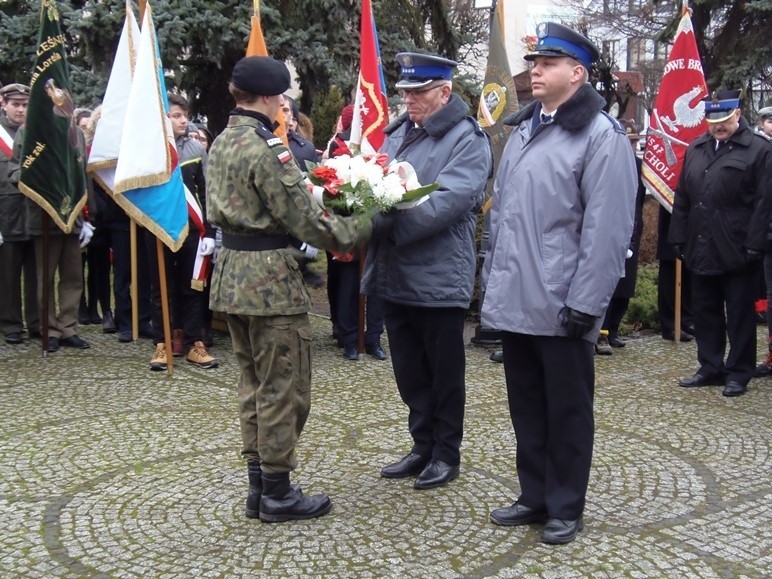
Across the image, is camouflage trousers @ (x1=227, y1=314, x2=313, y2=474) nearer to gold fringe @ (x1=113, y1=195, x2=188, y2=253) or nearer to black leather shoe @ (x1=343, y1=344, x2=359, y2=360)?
gold fringe @ (x1=113, y1=195, x2=188, y2=253)

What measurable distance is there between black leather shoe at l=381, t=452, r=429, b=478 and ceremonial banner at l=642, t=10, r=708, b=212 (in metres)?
4.94

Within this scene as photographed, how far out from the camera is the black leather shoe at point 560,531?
3842 mm

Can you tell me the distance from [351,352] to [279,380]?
12.0 ft

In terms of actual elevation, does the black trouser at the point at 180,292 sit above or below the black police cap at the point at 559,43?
below

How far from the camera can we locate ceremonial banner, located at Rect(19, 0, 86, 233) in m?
7.17

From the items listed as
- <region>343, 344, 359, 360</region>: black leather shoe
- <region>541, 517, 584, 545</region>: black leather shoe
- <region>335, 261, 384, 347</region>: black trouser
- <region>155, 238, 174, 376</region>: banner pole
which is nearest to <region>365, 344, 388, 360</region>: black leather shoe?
<region>335, 261, 384, 347</region>: black trouser

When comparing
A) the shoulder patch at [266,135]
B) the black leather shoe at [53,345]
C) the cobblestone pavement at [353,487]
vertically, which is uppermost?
the shoulder patch at [266,135]

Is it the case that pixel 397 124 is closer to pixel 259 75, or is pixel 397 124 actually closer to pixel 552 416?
pixel 259 75

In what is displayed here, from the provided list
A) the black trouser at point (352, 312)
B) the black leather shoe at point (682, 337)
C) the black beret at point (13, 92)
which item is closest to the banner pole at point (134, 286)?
the black beret at point (13, 92)

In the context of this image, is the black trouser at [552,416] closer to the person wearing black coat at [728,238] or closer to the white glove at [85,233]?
the person wearing black coat at [728,238]

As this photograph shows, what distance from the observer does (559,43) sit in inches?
147

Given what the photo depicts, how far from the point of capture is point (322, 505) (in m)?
4.17

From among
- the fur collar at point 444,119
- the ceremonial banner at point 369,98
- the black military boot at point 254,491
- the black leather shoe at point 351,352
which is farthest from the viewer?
the ceremonial banner at point 369,98

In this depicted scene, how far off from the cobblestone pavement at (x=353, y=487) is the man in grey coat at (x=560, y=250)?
373mm
